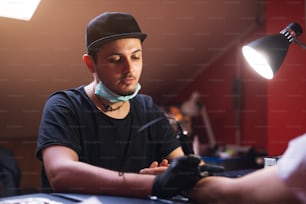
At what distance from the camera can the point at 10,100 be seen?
764mm

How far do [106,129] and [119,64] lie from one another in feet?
0.47

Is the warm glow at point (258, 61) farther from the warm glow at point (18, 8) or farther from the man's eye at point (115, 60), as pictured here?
the warm glow at point (18, 8)

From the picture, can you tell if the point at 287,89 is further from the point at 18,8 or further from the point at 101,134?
the point at 18,8

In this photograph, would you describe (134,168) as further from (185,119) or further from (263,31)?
(263,31)

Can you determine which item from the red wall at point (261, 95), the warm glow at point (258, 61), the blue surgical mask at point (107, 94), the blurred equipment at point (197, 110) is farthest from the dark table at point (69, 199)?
the blurred equipment at point (197, 110)

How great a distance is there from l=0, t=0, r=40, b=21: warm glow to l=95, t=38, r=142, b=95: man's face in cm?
19

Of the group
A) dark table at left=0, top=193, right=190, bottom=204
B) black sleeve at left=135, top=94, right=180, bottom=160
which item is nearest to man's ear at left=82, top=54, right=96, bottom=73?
black sleeve at left=135, top=94, right=180, bottom=160

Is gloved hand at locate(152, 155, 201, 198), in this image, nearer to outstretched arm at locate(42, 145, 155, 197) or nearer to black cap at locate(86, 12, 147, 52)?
outstretched arm at locate(42, 145, 155, 197)

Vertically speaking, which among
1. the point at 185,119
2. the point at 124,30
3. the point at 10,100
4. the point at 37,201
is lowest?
the point at 37,201

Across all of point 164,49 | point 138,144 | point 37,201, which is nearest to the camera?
point 37,201

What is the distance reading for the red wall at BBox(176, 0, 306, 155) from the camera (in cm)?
119

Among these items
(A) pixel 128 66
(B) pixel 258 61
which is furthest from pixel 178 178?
(B) pixel 258 61

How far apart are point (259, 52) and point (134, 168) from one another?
0.33 metres

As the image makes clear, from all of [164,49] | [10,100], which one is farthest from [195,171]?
[164,49]
